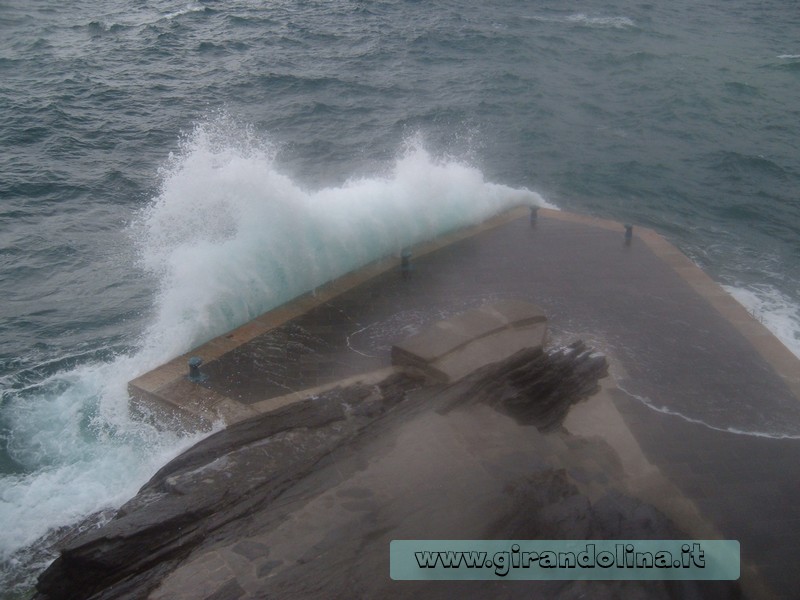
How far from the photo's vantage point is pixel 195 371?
7.45 metres

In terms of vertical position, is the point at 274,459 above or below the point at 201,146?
below

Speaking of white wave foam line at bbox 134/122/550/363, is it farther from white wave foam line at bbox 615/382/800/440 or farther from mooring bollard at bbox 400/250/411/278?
white wave foam line at bbox 615/382/800/440

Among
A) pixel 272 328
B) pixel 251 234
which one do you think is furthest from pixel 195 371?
pixel 251 234

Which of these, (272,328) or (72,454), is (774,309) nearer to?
(272,328)

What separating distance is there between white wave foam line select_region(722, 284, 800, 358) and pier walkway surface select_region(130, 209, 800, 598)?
130cm

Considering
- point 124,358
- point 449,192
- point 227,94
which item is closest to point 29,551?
point 124,358

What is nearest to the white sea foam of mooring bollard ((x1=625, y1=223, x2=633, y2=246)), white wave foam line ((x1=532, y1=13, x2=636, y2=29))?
mooring bollard ((x1=625, y1=223, x2=633, y2=246))

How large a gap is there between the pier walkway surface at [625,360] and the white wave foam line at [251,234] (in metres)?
0.41

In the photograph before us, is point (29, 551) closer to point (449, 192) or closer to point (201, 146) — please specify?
point (201, 146)

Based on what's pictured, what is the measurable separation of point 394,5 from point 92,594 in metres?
27.9

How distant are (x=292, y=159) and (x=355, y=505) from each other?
12.1 m

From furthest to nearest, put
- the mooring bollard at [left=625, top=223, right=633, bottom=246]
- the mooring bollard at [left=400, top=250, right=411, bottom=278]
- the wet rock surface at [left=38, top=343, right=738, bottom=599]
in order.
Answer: the mooring bollard at [left=625, top=223, right=633, bottom=246]
the mooring bollard at [left=400, top=250, right=411, bottom=278]
the wet rock surface at [left=38, top=343, right=738, bottom=599]

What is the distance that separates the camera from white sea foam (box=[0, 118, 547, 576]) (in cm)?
669

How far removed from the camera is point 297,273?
9422 mm
